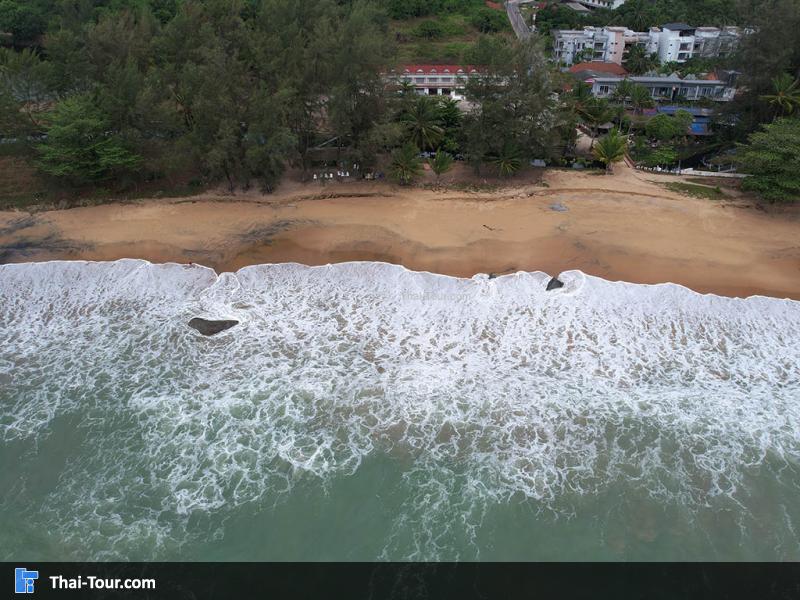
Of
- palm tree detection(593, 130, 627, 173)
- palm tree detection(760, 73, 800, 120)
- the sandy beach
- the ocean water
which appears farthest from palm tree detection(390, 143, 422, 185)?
palm tree detection(760, 73, 800, 120)

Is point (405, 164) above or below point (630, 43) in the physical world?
below

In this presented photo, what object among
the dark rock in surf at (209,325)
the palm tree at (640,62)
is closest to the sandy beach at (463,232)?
the dark rock in surf at (209,325)

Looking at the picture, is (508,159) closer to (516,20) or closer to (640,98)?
(640,98)

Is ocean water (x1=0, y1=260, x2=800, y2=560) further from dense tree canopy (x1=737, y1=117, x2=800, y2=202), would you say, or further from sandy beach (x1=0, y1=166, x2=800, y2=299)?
dense tree canopy (x1=737, y1=117, x2=800, y2=202)

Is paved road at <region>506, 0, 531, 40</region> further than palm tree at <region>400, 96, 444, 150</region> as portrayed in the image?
Yes
